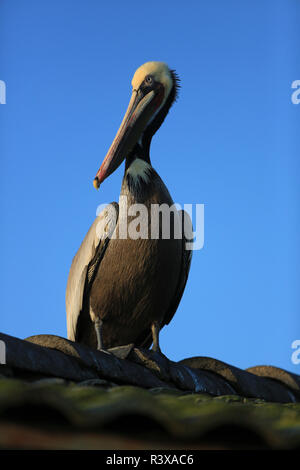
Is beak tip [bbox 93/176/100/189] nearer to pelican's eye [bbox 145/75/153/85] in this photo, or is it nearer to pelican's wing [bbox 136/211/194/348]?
pelican's wing [bbox 136/211/194/348]

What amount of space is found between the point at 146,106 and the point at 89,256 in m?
1.61

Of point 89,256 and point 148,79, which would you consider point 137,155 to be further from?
point 89,256

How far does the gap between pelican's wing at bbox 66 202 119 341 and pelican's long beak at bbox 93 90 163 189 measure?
393 millimetres

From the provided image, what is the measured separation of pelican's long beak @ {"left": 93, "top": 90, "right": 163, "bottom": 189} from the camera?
6.34 m

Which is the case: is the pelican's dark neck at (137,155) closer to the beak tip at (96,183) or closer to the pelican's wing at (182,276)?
the beak tip at (96,183)

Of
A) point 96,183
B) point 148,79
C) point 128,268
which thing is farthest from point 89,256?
point 148,79

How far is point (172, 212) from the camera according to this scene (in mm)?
5980

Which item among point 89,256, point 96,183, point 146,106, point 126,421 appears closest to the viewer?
point 126,421

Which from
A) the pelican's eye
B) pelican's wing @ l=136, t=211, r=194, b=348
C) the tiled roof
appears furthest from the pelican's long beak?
the tiled roof

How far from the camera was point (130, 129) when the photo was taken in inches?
259

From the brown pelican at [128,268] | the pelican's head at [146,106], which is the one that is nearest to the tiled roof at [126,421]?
the brown pelican at [128,268]

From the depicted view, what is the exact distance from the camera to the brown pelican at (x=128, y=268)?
5777mm

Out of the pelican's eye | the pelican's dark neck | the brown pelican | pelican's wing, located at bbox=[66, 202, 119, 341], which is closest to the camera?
the brown pelican
